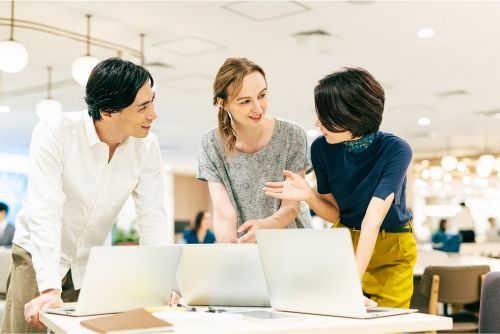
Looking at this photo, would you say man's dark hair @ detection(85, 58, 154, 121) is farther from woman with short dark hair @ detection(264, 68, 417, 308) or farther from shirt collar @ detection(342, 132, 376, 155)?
shirt collar @ detection(342, 132, 376, 155)

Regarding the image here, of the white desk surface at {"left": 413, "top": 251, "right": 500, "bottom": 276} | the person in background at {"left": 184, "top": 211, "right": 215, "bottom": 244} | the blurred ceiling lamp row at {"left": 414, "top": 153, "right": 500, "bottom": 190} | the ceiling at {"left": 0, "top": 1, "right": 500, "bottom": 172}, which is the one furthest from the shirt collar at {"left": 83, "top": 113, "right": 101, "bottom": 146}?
the blurred ceiling lamp row at {"left": 414, "top": 153, "right": 500, "bottom": 190}

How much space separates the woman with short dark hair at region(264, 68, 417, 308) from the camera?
1.93m

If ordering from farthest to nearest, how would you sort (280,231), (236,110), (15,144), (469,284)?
(15,144)
(469,284)
(236,110)
(280,231)

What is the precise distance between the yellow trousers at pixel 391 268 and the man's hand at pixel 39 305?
0.95 m

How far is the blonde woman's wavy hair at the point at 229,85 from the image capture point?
224 cm

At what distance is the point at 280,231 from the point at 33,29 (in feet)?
15.2

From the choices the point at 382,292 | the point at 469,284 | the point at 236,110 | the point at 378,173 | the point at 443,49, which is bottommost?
the point at 469,284

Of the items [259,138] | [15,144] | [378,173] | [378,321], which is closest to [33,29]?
[259,138]

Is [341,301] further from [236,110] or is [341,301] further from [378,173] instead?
[236,110]

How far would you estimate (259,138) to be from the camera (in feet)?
7.92

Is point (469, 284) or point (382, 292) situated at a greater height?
point (382, 292)

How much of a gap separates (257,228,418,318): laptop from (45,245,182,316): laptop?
0.28m

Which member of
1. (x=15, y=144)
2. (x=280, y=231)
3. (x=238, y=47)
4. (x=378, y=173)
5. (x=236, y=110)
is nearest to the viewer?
(x=280, y=231)

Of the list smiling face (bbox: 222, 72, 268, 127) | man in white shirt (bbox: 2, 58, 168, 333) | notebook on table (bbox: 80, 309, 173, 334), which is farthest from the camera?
smiling face (bbox: 222, 72, 268, 127)
